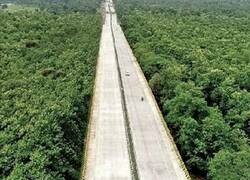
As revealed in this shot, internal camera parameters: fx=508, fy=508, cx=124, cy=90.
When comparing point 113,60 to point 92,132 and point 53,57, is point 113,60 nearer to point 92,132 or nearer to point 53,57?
point 53,57

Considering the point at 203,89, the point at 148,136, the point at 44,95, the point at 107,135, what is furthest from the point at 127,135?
the point at 203,89

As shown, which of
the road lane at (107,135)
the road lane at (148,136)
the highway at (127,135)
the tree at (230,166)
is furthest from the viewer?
the road lane at (148,136)

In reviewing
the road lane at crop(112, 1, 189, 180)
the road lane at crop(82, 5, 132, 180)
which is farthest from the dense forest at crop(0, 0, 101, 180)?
the road lane at crop(112, 1, 189, 180)

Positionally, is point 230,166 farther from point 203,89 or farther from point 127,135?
point 203,89

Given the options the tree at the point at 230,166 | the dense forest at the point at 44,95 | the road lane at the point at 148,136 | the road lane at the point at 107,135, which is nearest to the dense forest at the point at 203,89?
the tree at the point at 230,166

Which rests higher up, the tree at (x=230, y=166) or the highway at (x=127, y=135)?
the tree at (x=230, y=166)

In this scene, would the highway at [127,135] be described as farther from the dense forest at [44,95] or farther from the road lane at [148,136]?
the dense forest at [44,95]
